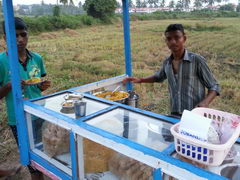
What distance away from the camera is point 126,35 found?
288cm

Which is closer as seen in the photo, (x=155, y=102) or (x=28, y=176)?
(x=28, y=176)

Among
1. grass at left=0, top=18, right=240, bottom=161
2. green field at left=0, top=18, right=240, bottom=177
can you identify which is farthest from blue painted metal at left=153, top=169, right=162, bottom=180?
grass at left=0, top=18, right=240, bottom=161

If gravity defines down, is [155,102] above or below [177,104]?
below

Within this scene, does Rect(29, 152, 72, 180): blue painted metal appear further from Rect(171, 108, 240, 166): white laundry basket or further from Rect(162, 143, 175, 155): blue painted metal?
Rect(171, 108, 240, 166): white laundry basket

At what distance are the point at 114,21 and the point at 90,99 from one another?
31.6 metres

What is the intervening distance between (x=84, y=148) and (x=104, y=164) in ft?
0.60

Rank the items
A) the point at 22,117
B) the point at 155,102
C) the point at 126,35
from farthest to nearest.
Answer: the point at 155,102 → the point at 126,35 → the point at 22,117

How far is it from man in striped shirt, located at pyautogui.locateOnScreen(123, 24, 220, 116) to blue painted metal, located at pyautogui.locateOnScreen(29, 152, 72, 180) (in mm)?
1179

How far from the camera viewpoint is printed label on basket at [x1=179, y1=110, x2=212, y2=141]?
3.78 feet

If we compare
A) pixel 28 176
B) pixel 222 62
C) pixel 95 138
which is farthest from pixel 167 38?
pixel 222 62

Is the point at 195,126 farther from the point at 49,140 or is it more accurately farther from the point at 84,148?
the point at 49,140

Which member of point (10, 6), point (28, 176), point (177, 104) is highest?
point (10, 6)

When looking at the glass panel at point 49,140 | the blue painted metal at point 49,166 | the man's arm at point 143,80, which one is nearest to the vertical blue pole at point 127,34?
the man's arm at point 143,80

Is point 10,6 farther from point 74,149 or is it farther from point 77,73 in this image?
point 77,73
